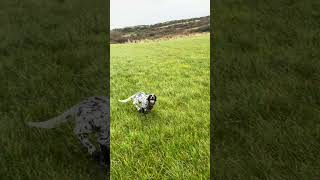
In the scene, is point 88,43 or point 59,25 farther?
point 59,25

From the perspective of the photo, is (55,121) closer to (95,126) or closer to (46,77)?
(95,126)

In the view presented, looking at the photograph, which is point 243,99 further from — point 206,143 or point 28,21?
point 28,21

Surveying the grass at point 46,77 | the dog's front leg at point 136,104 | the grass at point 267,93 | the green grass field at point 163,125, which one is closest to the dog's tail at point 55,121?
the grass at point 46,77

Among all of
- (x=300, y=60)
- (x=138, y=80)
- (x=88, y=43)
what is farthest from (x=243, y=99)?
(x=88, y=43)

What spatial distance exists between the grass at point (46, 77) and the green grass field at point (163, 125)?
1.83 ft

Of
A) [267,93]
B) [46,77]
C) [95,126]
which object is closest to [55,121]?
[95,126]

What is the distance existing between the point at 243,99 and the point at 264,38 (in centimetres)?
374

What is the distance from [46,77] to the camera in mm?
7590

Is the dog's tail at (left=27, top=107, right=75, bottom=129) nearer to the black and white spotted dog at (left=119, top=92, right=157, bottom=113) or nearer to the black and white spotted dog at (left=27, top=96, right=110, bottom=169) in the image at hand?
the black and white spotted dog at (left=27, top=96, right=110, bottom=169)

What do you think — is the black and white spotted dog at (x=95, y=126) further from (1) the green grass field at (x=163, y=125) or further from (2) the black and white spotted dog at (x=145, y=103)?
(2) the black and white spotted dog at (x=145, y=103)

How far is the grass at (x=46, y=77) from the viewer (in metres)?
4.66

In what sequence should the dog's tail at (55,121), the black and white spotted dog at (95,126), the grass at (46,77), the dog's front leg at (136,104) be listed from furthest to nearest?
1. the dog's front leg at (136,104)
2. the dog's tail at (55,121)
3. the grass at (46,77)
4. the black and white spotted dog at (95,126)

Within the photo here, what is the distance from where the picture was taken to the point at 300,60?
7.59 metres

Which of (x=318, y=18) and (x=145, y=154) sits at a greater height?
(x=318, y=18)
